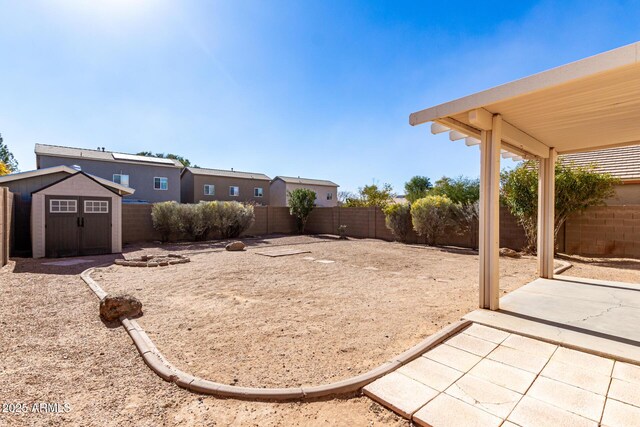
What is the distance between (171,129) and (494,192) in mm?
14575

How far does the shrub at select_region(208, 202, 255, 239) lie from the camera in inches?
554

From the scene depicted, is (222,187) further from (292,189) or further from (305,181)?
(305,181)

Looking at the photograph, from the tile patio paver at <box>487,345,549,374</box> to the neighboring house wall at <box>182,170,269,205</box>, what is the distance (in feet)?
76.2

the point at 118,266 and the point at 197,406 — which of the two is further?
the point at 118,266

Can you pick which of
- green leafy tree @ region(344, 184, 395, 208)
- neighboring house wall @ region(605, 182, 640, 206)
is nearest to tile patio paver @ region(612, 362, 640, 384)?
neighboring house wall @ region(605, 182, 640, 206)

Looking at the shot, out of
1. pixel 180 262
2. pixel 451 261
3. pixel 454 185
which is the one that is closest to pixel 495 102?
pixel 451 261

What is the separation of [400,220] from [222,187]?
1626 centimetres

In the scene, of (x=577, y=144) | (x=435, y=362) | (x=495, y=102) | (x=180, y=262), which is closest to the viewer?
(x=435, y=362)

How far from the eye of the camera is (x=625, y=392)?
211 centimetres

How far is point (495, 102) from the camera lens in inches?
134

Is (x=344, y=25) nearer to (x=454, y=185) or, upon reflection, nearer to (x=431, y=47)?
(x=431, y=47)

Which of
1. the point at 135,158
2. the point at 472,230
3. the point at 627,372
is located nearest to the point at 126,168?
the point at 135,158

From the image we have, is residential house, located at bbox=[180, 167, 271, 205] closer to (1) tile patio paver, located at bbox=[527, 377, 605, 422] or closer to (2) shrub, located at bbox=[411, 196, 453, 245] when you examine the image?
(2) shrub, located at bbox=[411, 196, 453, 245]

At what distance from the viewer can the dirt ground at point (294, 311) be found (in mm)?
2707
